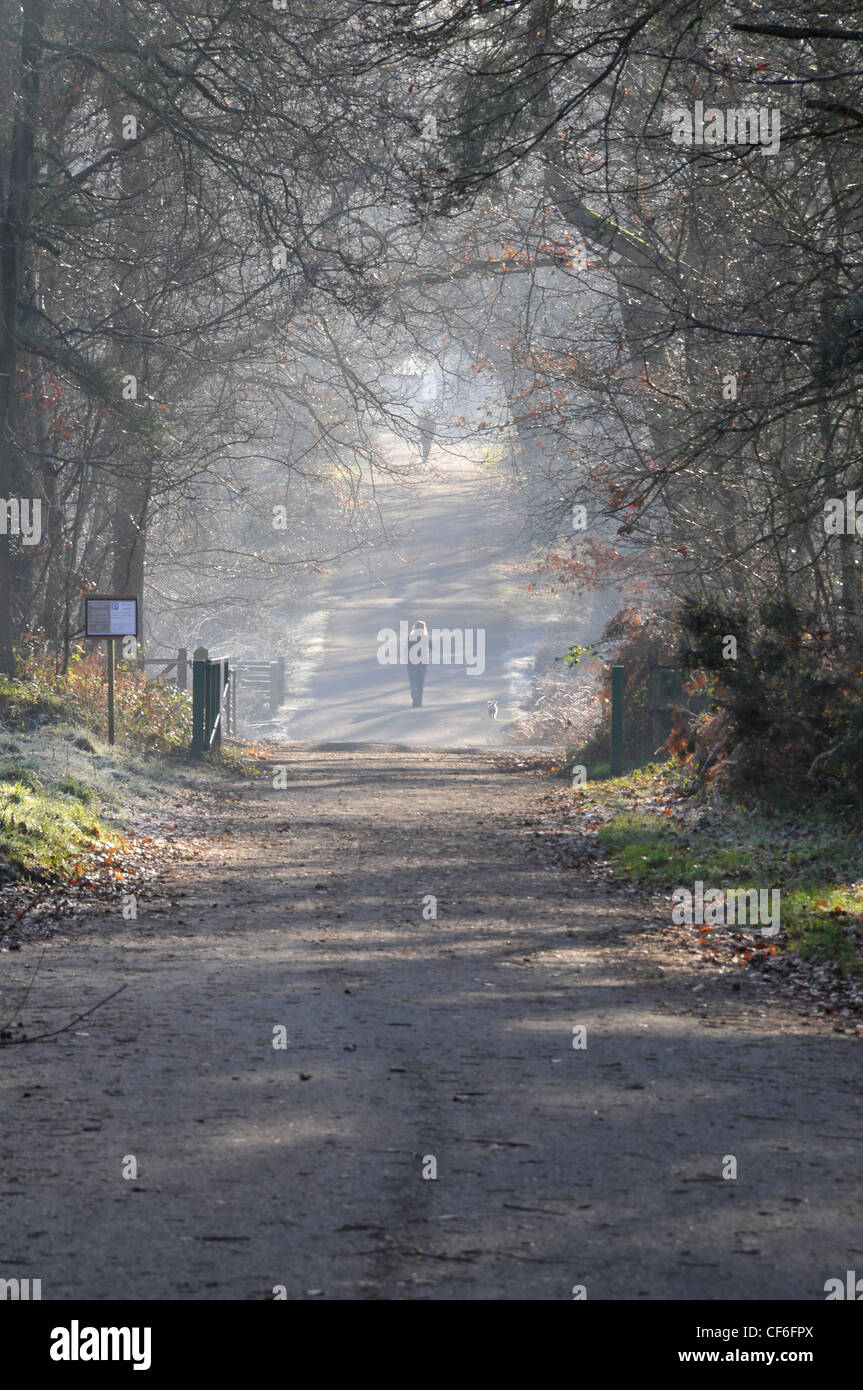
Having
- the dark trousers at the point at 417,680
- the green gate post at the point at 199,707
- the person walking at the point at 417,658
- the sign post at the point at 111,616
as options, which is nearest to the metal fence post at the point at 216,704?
the green gate post at the point at 199,707

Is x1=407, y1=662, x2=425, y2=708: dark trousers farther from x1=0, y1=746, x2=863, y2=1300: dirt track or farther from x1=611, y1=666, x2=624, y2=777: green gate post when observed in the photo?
x1=0, y1=746, x2=863, y2=1300: dirt track

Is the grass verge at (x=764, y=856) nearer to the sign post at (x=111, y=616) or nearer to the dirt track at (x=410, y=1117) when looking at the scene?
the dirt track at (x=410, y=1117)

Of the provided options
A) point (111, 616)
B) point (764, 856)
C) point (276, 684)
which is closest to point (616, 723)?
point (111, 616)

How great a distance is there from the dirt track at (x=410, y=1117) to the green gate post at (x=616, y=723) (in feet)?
33.6

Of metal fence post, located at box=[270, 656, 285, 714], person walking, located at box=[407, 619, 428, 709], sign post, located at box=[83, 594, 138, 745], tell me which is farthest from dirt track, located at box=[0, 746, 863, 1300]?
metal fence post, located at box=[270, 656, 285, 714]

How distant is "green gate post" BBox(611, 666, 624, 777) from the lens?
21.3 meters

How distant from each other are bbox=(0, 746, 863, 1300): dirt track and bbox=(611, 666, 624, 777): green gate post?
10230 mm

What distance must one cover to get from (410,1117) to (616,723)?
15587 millimetres

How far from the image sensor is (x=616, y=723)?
21328 mm

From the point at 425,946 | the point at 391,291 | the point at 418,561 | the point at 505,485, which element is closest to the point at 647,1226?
the point at 425,946

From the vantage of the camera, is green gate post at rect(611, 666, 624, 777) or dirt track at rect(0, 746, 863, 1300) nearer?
dirt track at rect(0, 746, 863, 1300)
